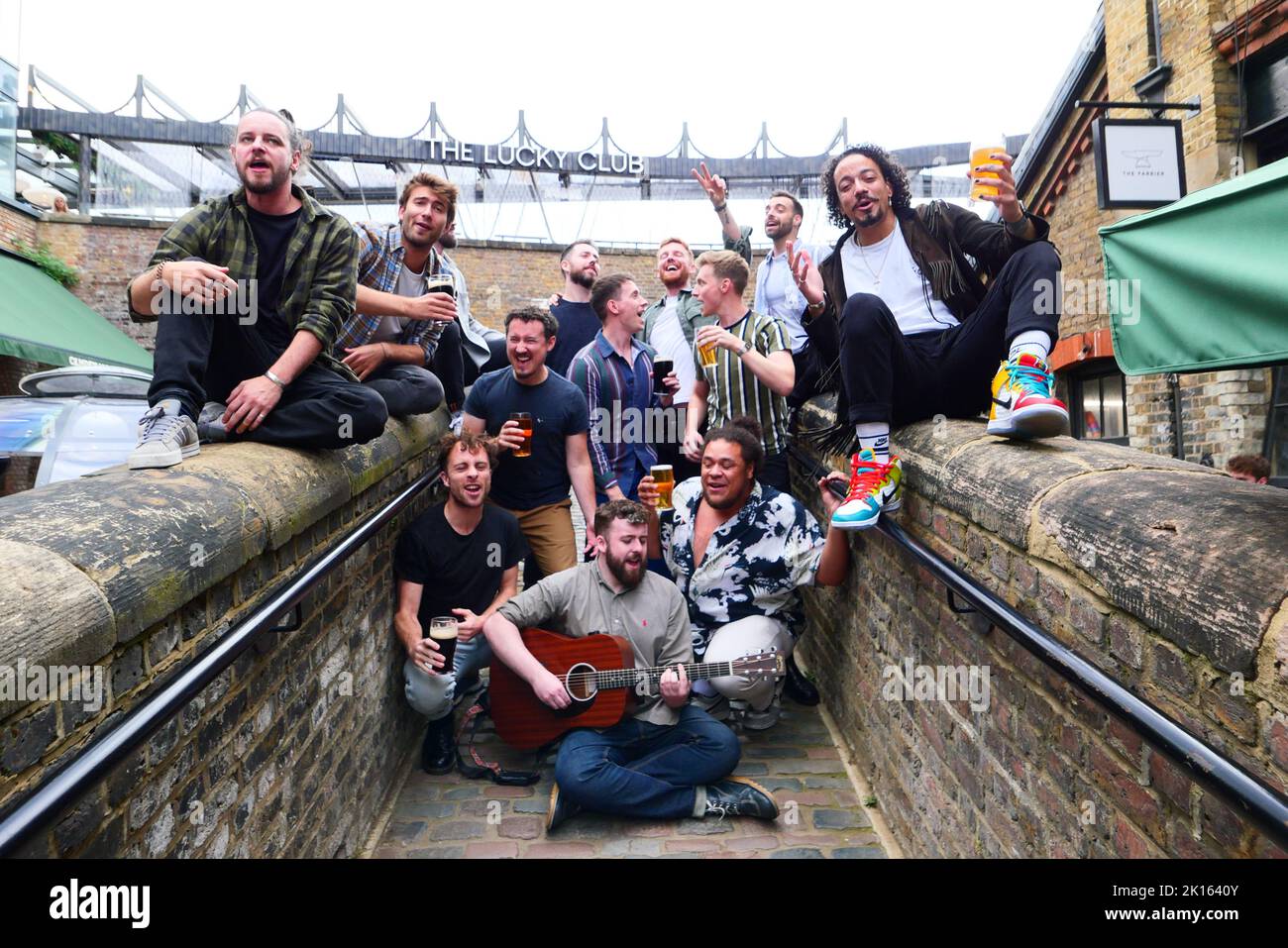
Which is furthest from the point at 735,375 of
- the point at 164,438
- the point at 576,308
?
the point at 164,438

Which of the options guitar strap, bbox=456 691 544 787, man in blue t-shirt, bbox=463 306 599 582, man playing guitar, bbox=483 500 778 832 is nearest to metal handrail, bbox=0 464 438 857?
man playing guitar, bbox=483 500 778 832

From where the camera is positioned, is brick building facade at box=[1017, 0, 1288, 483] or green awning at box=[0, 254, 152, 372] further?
green awning at box=[0, 254, 152, 372]

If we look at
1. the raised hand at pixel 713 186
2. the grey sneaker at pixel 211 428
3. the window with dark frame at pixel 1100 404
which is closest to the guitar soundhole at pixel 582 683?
the grey sneaker at pixel 211 428

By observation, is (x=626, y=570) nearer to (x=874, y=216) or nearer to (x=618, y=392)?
(x=618, y=392)

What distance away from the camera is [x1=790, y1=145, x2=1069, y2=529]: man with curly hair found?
2.66 metres

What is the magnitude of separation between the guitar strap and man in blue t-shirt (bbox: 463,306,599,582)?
0.93 metres

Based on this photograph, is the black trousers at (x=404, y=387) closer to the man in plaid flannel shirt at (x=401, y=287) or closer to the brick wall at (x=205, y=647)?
the man in plaid flannel shirt at (x=401, y=287)

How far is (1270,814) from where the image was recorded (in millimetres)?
1158

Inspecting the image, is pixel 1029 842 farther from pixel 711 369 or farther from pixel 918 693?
pixel 711 369

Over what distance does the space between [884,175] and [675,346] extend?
2.01m

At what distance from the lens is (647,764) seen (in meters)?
3.35

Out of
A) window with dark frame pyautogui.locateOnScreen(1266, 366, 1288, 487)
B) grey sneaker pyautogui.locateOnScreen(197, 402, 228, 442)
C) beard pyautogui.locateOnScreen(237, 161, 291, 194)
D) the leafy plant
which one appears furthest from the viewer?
the leafy plant

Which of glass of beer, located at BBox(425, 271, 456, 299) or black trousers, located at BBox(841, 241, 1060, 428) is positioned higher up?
glass of beer, located at BBox(425, 271, 456, 299)

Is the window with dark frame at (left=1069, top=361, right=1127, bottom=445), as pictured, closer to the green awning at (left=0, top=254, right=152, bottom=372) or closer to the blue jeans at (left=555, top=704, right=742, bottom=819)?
the blue jeans at (left=555, top=704, right=742, bottom=819)
